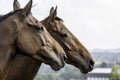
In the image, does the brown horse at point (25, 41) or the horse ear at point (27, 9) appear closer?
the brown horse at point (25, 41)

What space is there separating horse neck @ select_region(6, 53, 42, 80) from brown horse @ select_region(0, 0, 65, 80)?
1591 millimetres

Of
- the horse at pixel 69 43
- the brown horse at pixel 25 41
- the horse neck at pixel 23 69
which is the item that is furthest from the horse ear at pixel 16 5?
the horse at pixel 69 43

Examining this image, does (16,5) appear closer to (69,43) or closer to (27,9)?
(27,9)

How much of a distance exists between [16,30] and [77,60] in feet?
10.5

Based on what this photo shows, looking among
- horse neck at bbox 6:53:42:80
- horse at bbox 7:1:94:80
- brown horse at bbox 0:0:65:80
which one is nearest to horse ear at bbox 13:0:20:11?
horse neck at bbox 6:53:42:80

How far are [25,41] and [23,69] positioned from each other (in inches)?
81.3

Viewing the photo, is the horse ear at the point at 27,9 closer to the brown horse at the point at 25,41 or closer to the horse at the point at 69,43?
the brown horse at the point at 25,41

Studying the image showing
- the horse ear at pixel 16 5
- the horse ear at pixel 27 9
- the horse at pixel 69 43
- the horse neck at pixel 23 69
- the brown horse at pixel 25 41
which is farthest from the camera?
the horse at pixel 69 43

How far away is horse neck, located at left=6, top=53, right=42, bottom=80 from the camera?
28.6 feet

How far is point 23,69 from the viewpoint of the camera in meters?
8.91

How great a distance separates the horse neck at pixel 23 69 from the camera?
8727 millimetres

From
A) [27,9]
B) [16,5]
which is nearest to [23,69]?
[16,5]

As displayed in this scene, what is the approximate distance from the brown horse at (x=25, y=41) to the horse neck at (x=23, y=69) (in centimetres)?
159

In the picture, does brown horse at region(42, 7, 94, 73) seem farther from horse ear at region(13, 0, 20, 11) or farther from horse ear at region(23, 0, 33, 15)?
horse ear at region(23, 0, 33, 15)
